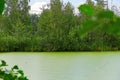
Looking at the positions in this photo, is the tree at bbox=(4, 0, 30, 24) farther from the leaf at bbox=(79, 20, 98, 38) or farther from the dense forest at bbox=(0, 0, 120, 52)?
the leaf at bbox=(79, 20, 98, 38)

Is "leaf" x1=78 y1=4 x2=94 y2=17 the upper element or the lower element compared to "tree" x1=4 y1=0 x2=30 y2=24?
lower

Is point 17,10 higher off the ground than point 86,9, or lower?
higher

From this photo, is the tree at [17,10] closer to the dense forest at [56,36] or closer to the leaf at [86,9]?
the dense forest at [56,36]

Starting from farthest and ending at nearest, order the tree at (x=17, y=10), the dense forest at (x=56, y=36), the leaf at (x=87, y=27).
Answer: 1. the tree at (x=17, y=10)
2. the dense forest at (x=56, y=36)
3. the leaf at (x=87, y=27)

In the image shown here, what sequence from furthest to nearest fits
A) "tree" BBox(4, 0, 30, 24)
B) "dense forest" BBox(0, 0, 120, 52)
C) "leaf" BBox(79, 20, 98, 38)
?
"tree" BBox(4, 0, 30, 24) < "dense forest" BBox(0, 0, 120, 52) < "leaf" BBox(79, 20, 98, 38)

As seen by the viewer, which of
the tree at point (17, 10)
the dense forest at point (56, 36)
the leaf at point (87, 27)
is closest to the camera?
the leaf at point (87, 27)

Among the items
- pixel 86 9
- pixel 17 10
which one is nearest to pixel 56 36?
pixel 17 10

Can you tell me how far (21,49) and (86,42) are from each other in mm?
4035

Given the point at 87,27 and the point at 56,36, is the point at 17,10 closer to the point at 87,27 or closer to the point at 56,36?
the point at 56,36

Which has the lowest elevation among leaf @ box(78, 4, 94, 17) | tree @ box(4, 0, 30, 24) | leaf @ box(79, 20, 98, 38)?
leaf @ box(79, 20, 98, 38)

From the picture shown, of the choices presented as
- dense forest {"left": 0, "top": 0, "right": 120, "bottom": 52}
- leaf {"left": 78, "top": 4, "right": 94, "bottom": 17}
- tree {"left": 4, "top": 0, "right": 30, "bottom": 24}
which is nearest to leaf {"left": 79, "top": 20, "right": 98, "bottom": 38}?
leaf {"left": 78, "top": 4, "right": 94, "bottom": 17}

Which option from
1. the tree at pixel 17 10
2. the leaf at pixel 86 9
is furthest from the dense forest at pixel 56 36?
the leaf at pixel 86 9

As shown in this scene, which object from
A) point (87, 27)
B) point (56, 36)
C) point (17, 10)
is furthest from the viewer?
point (17, 10)

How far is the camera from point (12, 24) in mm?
25797
